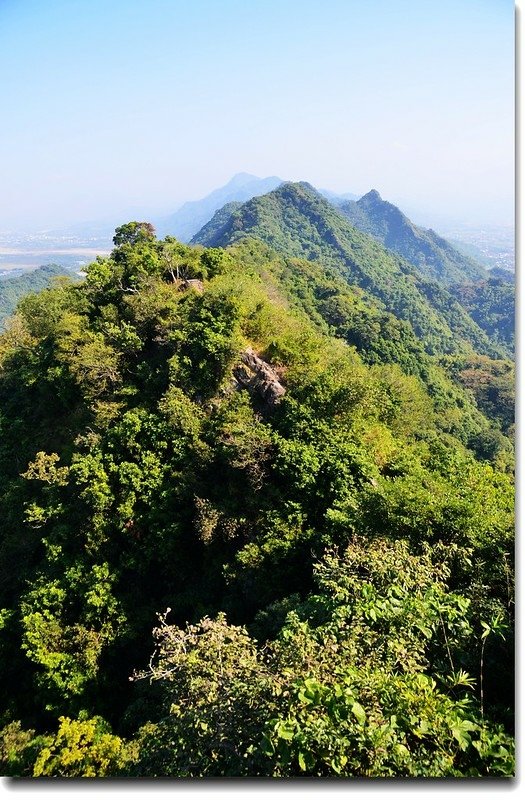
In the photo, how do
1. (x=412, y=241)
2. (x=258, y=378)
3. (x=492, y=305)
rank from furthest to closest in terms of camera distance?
(x=412, y=241)
(x=492, y=305)
(x=258, y=378)

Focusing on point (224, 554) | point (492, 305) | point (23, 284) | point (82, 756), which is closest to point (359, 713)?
point (82, 756)

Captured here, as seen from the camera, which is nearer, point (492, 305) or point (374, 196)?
point (492, 305)

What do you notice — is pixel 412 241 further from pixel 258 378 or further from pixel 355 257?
pixel 258 378

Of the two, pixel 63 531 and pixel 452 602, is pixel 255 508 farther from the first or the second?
pixel 452 602

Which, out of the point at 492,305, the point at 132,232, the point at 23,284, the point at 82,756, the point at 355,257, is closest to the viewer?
the point at 82,756

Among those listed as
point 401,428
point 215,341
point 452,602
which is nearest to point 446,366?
point 401,428

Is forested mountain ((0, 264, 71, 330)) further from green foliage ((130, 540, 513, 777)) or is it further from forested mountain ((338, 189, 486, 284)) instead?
green foliage ((130, 540, 513, 777))

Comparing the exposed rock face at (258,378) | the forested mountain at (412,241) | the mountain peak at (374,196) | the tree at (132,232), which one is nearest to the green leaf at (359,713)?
the exposed rock face at (258,378)
